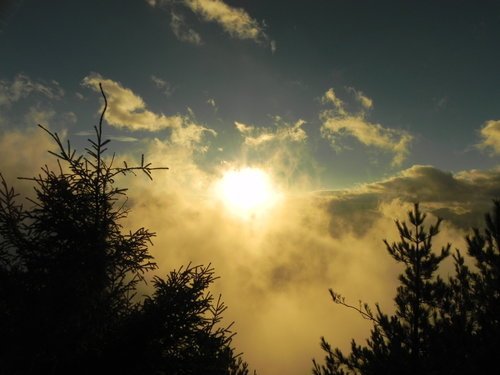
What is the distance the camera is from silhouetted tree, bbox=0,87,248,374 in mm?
4637

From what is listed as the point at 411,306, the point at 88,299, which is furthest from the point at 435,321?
the point at 88,299

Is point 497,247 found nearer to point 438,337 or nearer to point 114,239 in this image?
point 438,337

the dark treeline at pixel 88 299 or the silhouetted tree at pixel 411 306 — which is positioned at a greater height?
the silhouetted tree at pixel 411 306

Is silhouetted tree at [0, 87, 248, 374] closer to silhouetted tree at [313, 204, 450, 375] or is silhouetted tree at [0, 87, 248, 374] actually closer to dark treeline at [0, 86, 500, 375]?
dark treeline at [0, 86, 500, 375]

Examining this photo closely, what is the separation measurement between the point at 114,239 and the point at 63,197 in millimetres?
1123

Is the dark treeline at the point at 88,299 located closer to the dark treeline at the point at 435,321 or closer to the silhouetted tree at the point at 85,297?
the silhouetted tree at the point at 85,297

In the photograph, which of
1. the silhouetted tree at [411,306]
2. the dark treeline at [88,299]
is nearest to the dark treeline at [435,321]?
the silhouetted tree at [411,306]

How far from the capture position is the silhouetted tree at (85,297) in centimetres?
464

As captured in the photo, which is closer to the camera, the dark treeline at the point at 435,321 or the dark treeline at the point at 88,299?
the dark treeline at the point at 88,299

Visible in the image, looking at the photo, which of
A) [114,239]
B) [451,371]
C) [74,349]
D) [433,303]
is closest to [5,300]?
[74,349]

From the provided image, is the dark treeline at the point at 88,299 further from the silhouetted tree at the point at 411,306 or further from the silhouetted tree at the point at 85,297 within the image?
the silhouetted tree at the point at 411,306

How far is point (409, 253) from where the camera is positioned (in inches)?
576

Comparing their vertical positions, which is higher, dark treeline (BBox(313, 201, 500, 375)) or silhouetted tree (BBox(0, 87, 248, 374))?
dark treeline (BBox(313, 201, 500, 375))

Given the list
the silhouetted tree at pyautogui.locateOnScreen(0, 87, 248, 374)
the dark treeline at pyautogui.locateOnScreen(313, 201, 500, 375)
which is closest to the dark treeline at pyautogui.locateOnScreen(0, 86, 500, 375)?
the silhouetted tree at pyautogui.locateOnScreen(0, 87, 248, 374)
